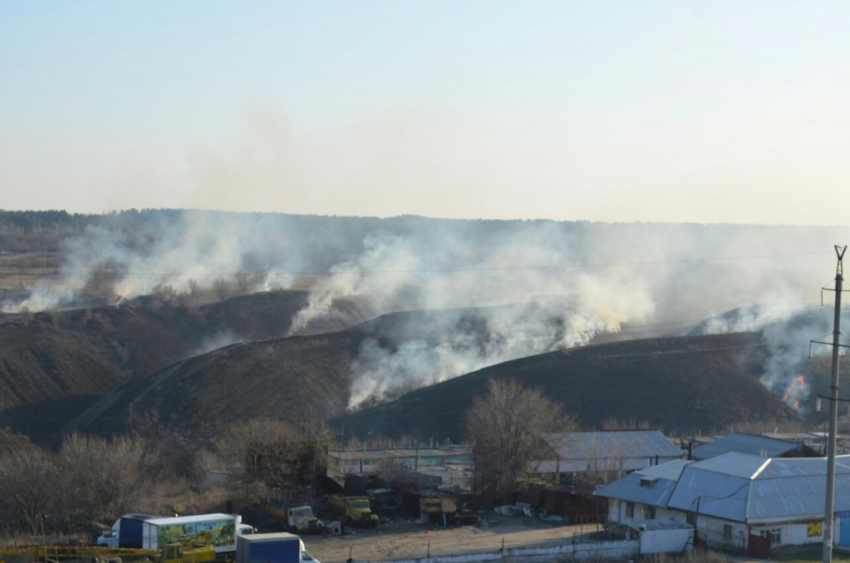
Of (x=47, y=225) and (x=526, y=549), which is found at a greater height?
(x=47, y=225)

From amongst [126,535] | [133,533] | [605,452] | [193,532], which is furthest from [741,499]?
[126,535]

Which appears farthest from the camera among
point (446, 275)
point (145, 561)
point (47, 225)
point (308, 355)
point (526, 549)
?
point (47, 225)

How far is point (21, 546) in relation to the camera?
27312 mm

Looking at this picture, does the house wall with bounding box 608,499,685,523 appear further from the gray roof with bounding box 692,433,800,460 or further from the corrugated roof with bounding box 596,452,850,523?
the gray roof with bounding box 692,433,800,460

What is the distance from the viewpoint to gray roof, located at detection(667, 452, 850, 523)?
105 ft

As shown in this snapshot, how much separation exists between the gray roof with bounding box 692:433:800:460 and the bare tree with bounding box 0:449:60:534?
28.5m

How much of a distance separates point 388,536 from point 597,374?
41379mm

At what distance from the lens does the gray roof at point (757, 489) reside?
32094 millimetres

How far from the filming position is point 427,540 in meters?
33.7

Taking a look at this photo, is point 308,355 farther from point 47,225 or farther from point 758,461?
point 47,225

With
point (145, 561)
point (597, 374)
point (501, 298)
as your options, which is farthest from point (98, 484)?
point (501, 298)

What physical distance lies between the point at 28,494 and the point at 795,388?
188 ft

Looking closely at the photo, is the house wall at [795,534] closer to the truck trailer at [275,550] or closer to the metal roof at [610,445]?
the metal roof at [610,445]

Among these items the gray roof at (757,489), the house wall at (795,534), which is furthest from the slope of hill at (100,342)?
the house wall at (795,534)
